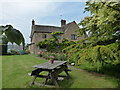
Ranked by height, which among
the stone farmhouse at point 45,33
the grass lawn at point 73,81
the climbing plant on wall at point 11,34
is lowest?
the grass lawn at point 73,81

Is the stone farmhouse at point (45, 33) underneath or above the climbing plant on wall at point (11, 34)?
above


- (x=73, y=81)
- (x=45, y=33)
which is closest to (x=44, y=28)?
(x=45, y=33)

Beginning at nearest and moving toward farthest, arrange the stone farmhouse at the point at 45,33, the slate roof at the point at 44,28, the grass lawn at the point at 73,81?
1. the grass lawn at the point at 73,81
2. the stone farmhouse at the point at 45,33
3. the slate roof at the point at 44,28

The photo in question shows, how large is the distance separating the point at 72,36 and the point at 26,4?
2442 cm

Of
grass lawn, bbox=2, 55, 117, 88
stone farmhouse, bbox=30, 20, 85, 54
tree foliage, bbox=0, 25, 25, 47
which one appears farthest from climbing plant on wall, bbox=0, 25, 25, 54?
stone farmhouse, bbox=30, 20, 85, 54

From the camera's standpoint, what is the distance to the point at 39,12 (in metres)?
1.46

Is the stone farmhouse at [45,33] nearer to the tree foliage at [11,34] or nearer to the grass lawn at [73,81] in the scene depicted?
Result: the grass lawn at [73,81]

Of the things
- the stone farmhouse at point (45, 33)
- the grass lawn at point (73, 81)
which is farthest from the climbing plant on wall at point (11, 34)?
the stone farmhouse at point (45, 33)

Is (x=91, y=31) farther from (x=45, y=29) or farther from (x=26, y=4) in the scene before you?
(x=45, y=29)

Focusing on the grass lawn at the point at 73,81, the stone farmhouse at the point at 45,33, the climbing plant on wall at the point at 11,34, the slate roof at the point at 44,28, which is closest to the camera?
the climbing plant on wall at the point at 11,34

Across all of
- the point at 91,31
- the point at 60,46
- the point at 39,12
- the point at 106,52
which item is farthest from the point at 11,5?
the point at 60,46

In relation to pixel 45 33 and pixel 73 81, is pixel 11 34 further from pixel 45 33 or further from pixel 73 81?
pixel 45 33

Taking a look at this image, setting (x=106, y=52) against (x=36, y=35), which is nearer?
(x=106, y=52)

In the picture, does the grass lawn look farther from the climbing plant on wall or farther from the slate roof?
the slate roof
